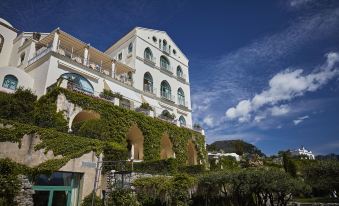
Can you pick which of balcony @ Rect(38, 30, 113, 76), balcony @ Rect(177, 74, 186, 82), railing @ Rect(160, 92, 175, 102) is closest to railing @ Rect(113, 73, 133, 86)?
balcony @ Rect(38, 30, 113, 76)

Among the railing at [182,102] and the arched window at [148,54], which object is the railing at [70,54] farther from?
the railing at [182,102]

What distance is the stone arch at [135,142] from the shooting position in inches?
A: 975

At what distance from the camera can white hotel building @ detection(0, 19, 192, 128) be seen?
21625 mm

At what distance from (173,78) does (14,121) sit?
2524 cm

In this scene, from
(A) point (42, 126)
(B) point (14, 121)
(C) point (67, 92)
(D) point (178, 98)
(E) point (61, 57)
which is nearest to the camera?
(B) point (14, 121)

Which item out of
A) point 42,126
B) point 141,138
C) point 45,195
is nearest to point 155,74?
point 141,138

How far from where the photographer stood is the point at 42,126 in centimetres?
1527

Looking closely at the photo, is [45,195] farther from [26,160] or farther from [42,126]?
[42,126]

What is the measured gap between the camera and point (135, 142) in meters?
26.5

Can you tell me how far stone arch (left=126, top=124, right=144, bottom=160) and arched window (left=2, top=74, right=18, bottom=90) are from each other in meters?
10.4

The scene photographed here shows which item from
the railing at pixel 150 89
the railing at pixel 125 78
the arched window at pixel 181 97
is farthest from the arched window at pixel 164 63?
the railing at pixel 125 78

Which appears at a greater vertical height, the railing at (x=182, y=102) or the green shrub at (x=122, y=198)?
the railing at (x=182, y=102)

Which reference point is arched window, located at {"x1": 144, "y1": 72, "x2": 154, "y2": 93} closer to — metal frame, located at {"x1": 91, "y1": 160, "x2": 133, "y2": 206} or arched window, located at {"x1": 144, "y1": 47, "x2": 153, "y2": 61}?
arched window, located at {"x1": 144, "y1": 47, "x2": 153, "y2": 61}

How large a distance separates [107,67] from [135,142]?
32.5ft
